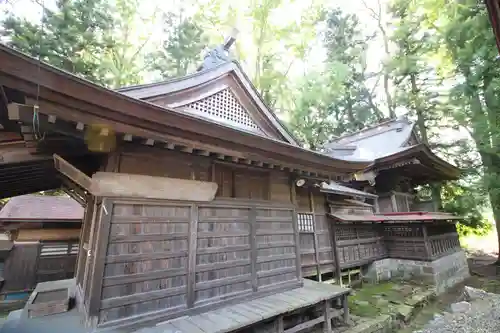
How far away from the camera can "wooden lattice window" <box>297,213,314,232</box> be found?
816cm

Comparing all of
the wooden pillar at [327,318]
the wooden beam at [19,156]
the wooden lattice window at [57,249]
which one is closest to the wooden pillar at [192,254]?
the wooden beam at [19,156]

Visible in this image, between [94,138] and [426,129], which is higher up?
[426,129]

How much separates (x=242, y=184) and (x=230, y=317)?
96.1 inches

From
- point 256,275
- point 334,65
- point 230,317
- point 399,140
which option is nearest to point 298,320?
point 256,275

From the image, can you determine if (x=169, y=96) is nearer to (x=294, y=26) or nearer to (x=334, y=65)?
(x=294, y=26)

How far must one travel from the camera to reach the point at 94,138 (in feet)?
11.0

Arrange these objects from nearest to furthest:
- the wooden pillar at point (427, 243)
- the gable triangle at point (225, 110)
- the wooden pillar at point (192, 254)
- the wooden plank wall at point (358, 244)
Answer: the wooden pillar at point (192, 254)
the gable triangle at point (225, 110)
the wooden plank wall at point (358, 244)
the wooden pillar at point (427, 243)

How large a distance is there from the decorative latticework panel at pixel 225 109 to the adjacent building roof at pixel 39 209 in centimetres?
709

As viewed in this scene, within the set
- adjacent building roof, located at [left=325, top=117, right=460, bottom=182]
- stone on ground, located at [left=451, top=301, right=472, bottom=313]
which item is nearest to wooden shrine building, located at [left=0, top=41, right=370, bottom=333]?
stone on ground, located at [left=451, top=301, right=472, bottom=313]

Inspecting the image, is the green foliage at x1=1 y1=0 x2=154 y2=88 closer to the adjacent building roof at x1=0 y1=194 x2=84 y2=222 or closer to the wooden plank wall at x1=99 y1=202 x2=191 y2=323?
the adjacent building roof at x1=0 y1=194 x2=84 y2=222

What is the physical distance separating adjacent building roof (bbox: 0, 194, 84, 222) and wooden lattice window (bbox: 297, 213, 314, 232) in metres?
8.10

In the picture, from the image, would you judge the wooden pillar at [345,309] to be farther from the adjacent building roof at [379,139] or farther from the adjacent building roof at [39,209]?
the adjacent building roof at [39,209]

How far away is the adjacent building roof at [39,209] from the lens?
8.96 meters

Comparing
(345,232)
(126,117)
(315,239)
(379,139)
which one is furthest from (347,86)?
(126,117)
